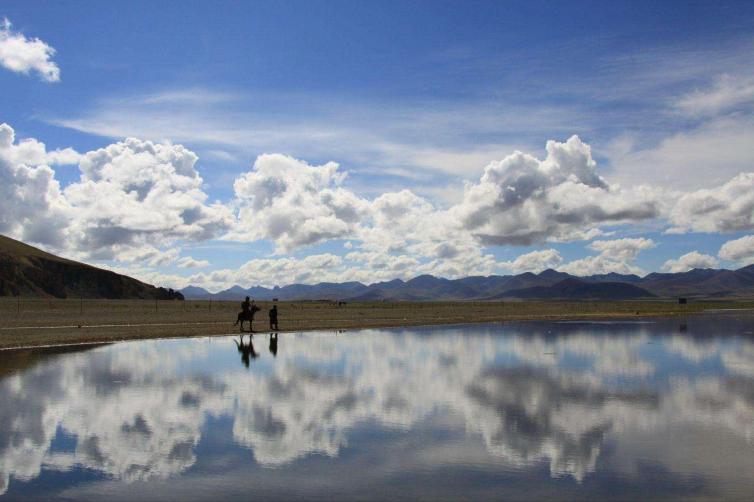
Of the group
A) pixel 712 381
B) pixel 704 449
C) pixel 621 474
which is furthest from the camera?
pixel 712 381

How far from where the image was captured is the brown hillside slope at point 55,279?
470 feet

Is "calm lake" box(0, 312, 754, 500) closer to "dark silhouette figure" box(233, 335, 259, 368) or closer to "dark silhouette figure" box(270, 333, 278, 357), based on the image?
"dark silhouette figure" box(233, 335, 259, 368)

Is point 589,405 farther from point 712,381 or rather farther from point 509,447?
Result: point 712,381

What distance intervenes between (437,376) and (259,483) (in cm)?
1330

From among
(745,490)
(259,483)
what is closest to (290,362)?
(259,483)

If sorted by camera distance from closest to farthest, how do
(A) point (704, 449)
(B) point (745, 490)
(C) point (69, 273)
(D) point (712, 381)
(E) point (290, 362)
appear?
(B) point (745, 490) → (A) point (704, 449) → (D) point (712, 381) → (E) point (290, 362) → (C) point (69, 273)

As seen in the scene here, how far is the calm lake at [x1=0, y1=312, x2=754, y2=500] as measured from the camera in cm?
1077

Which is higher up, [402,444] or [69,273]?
[69,273]

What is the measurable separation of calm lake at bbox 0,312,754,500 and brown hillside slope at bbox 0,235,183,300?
128230 mm

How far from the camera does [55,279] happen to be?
155 meters

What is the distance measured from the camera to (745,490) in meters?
10.3

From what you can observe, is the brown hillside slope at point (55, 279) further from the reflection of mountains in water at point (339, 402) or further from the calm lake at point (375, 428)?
the calm lake at point (375, 428)

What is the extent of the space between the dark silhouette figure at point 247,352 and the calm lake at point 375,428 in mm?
482

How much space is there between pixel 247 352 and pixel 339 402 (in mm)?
15810
